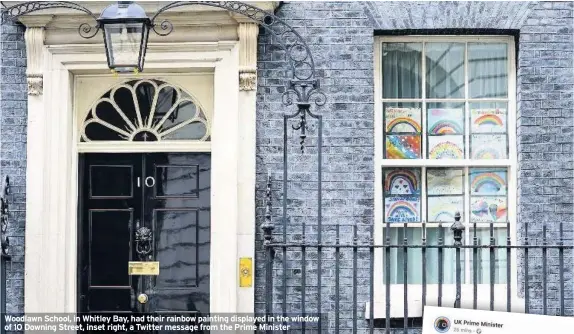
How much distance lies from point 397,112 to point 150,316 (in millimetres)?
2679

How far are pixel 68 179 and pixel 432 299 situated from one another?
10.3 feet

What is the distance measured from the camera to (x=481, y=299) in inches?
366

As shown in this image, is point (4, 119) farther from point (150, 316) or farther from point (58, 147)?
point (150, 316)

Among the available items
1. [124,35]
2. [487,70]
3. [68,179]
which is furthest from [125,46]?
[487,70]

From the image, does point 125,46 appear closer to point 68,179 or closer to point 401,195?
point 68,179

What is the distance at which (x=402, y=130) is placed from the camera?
9562 mm

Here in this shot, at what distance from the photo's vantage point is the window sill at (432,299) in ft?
30.1

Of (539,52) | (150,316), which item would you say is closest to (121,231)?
(150,316)

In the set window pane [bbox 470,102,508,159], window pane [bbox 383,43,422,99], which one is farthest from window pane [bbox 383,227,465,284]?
window pane [bbox 383,43,422,99]

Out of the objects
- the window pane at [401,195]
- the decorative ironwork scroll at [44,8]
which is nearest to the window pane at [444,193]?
the window pane at [401,195]

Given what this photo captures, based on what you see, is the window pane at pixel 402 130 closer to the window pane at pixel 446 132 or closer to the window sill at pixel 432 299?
the window pane at pixel 446 132

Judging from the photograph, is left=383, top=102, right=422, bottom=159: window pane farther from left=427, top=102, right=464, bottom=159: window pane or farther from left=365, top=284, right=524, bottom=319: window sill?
left=365, top=284, right=524, bottom=319: window sill

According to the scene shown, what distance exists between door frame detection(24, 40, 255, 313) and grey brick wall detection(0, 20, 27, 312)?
108 mm

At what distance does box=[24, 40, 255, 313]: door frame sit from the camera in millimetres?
9195
